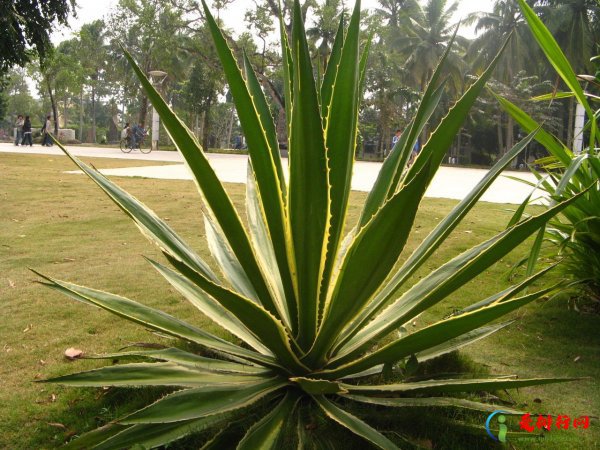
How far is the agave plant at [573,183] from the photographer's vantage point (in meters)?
2.35

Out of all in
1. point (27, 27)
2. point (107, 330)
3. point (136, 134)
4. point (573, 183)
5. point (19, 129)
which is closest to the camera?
point (107, 330)

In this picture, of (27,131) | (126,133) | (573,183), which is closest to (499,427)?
(573,183)

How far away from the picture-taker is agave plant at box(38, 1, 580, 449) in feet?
4.43

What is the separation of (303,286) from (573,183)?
212 cm

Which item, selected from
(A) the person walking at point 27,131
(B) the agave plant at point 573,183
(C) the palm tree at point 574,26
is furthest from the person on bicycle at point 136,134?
(C) the palm tree at point 574,26

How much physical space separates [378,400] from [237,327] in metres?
0.53

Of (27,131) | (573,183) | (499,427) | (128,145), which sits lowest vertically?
(499,427)

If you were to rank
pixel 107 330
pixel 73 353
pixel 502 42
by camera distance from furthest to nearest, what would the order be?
pixel 502 42 → pixel 107 330 → pixel 73 353

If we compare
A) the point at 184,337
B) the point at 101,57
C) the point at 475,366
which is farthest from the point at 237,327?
the point at 101,57

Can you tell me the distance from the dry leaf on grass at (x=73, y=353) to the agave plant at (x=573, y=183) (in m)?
2.05

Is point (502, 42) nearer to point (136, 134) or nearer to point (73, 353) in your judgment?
point (136, 134)

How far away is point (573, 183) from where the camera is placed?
296cm

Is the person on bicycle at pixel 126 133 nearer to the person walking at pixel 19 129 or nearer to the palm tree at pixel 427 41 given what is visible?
the person walking at pixel 19 129

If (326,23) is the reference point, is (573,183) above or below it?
below
